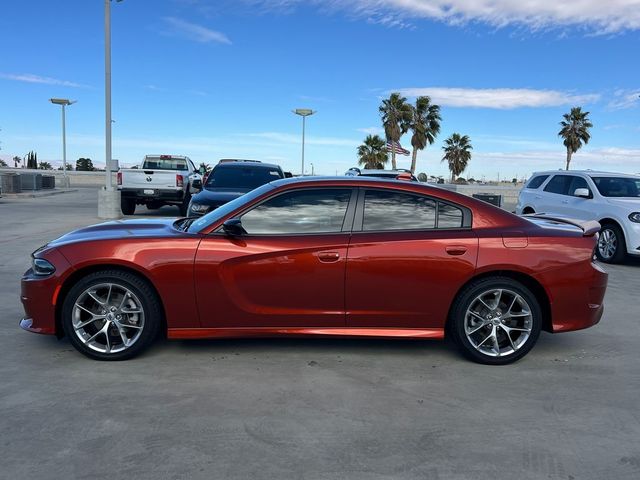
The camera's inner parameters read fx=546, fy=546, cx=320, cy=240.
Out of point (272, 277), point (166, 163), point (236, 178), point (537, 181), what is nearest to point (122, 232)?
point (272, 277)

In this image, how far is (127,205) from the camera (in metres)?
16.6

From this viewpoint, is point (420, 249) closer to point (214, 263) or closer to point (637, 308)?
point (214, 263)

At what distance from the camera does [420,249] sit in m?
4.48

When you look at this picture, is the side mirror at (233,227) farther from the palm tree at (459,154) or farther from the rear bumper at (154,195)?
the palm tree at (459,154)

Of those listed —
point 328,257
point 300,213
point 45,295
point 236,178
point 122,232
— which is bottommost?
point 45,295

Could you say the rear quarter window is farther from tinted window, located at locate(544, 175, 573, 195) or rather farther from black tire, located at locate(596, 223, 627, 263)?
black tire, located at locate(596, 223, 627, 263)

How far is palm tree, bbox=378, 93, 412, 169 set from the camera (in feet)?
166

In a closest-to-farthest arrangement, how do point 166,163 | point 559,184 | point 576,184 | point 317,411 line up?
point 317,411, point 576,184, point 559,184, point 166,163

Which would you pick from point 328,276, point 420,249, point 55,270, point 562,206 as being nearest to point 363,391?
point 328,276

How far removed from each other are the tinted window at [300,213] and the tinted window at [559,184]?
834cm

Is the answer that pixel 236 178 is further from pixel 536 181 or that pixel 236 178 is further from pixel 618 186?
pixel 618 186

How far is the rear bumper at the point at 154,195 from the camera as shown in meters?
15.7

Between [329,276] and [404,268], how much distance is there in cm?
62

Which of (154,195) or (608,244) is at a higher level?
(154,195)
